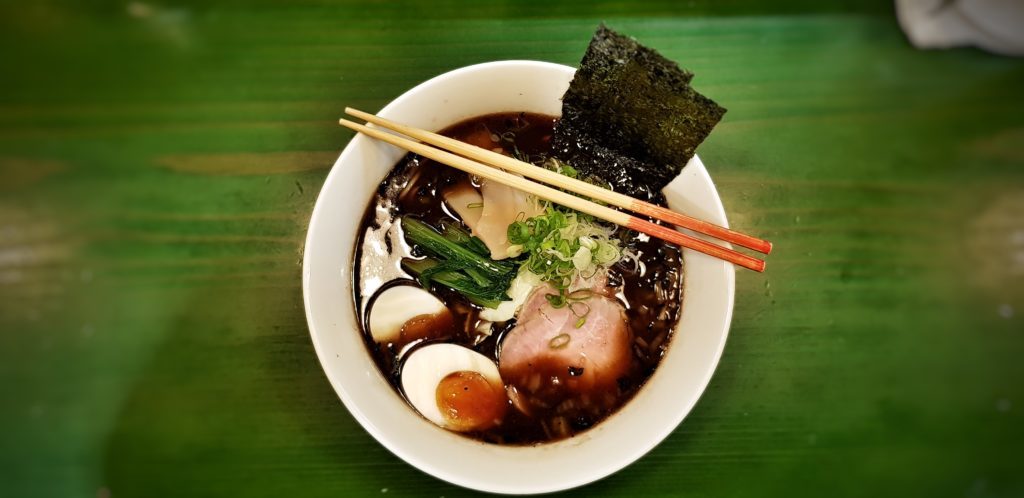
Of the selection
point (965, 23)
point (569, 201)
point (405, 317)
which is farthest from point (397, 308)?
point (965, 23)

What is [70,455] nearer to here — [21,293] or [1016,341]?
[21,293]

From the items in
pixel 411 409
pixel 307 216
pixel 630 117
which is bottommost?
pixel 411 409

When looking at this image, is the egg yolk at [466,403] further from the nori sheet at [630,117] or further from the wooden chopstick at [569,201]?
the nori sheet at [630,117]

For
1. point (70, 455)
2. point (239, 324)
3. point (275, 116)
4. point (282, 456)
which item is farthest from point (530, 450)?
point (70, 455)

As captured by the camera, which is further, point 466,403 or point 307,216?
point 307,216

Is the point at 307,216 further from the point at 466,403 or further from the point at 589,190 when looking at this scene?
the point at 589,190

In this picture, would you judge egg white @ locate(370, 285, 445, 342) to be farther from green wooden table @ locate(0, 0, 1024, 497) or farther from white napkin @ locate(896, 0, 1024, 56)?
white napkin @ locate(896, 0, 1024, 56)

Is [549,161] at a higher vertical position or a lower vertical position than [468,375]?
higher
